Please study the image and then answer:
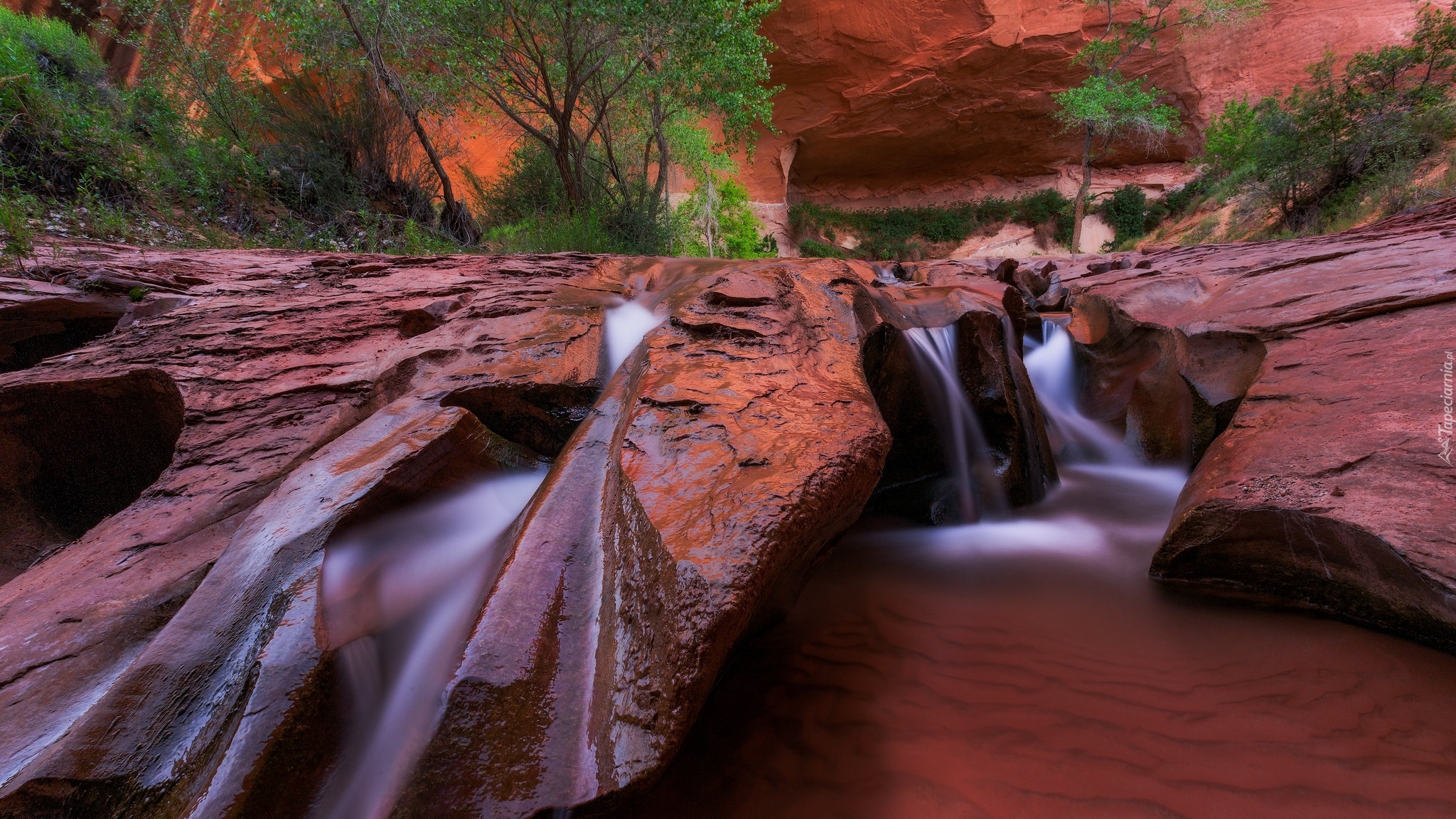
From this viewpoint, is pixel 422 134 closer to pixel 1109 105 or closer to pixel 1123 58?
pixel 1109 105

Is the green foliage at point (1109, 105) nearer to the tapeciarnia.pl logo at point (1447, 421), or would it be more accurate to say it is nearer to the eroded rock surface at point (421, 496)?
the eroded rock surface at point (421, 496)

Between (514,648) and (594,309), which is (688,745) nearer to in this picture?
(514,648)

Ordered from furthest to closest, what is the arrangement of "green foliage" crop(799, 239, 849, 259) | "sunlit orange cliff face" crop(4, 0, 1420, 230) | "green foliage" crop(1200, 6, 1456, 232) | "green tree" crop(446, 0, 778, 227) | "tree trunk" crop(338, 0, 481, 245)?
"green foliage" crop(799, 239, 849, 259) < "sunlit orange cliff face" crop(4, 0, 1420, 230) < "green foliage" crop(1200, 6, 1456, 232) < "tree trunk" crop(338, 0, 481, 245) < "green tree" crop(446, 0, 778, 227)

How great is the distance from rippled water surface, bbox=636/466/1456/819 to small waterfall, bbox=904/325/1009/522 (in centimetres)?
85

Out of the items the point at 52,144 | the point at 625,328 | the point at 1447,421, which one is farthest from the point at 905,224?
the point at 52,144

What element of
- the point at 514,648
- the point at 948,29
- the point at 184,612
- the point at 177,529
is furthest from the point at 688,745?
the point at 948,29

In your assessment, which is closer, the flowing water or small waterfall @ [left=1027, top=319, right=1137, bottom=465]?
the flowing water

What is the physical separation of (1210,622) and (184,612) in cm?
364

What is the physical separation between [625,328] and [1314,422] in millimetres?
3690

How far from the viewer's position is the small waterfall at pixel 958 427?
3.38 m

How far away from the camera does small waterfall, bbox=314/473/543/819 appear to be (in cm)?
131

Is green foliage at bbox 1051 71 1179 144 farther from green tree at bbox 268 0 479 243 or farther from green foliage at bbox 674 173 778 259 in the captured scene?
green tree at bbox 268 0 479 243

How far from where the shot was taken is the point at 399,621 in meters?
1.65

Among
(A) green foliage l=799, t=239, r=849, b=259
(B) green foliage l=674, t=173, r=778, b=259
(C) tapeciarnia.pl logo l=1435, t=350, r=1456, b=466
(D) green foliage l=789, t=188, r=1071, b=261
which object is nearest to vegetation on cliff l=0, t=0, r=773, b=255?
(B) green foliage l=674, t=173, r=778, b=259
